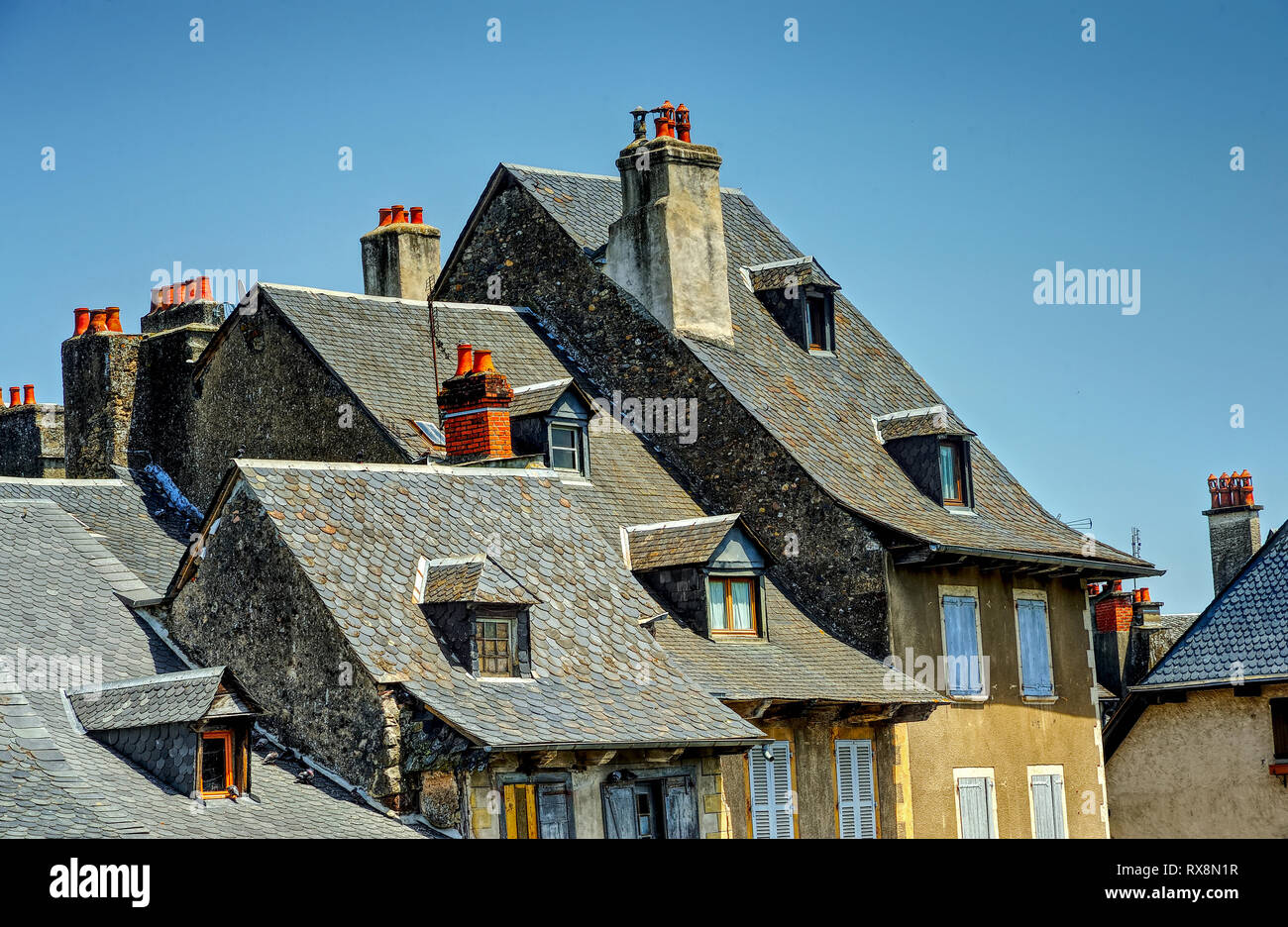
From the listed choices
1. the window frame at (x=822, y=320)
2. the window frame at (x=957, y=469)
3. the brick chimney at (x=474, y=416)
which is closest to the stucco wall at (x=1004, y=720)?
the window frame at (x=957, y=469)

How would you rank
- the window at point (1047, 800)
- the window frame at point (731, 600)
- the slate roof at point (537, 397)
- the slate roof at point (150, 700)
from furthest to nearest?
1. the window at point (1047, 800)
2. the slate roof at point (537, 397)
3. the window frame at point (731, 600)
4. the slate roof at point (150, 700)

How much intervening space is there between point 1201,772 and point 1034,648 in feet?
16.7

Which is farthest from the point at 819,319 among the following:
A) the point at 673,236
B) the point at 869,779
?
the point at 869,779

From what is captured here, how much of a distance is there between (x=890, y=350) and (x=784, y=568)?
617 centimetres

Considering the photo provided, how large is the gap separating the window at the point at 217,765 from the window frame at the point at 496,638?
272cm

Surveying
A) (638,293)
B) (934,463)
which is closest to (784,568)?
(934,463)

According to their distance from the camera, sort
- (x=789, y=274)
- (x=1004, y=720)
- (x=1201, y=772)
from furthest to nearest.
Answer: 1. (x=1201, y=772)
2. (x=789, y=274)
3. (x=1004, y=720)

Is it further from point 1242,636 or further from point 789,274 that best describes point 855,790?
point 1242,636

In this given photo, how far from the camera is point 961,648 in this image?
24500 mm

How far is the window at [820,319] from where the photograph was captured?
28312mm

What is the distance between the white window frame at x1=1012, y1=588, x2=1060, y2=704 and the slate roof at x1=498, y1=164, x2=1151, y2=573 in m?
0.76

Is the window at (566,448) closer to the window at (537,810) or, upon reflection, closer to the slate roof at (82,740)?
the slate roof at (82,740)

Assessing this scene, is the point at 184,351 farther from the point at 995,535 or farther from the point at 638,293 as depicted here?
the point at 995,535

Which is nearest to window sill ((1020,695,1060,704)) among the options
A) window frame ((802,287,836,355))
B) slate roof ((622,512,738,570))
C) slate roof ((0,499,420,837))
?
slate roof ((622,512,738,570))
